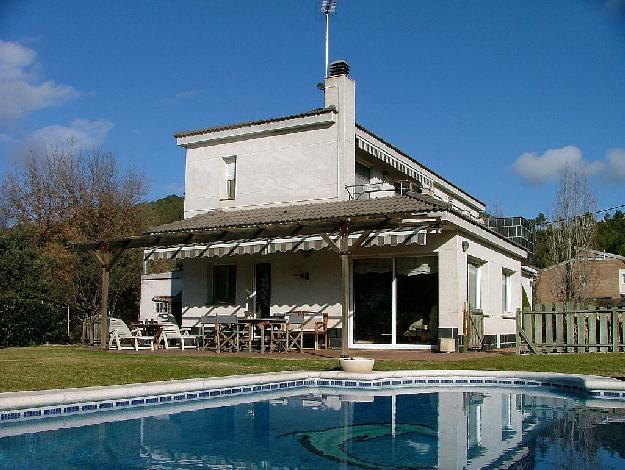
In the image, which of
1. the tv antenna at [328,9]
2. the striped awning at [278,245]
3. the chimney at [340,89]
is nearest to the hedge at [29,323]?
the striped awning at [278,245]

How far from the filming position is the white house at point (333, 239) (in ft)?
67.4

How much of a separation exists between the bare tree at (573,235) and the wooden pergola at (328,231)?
23.1 m

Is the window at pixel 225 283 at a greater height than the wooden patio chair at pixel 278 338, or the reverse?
the window at pixel 225 283

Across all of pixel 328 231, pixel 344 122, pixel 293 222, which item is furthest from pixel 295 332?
pixel 344 122

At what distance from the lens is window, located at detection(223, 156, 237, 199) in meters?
27.7

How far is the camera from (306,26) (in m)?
29.2

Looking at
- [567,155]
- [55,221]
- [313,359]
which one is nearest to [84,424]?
[313,359]

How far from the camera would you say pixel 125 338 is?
74.7ft

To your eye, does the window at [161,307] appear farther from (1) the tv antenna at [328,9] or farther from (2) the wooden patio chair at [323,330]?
(1) the tv antenna at [328,9]

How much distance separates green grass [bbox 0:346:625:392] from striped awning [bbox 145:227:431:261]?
379 centimetres

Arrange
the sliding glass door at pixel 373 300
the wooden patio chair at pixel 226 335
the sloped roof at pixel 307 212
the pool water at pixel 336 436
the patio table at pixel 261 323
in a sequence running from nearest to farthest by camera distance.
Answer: the pool water at pixel 336 436
the sloped roof at pixel 307 212
the patio table at pixel 261 323
the wooden patio chair at pixel 226 335
the sliding glass door at pixel 373 300

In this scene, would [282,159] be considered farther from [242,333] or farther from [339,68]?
[242,333]

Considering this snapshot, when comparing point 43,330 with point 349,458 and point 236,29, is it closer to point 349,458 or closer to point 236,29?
point 236,29

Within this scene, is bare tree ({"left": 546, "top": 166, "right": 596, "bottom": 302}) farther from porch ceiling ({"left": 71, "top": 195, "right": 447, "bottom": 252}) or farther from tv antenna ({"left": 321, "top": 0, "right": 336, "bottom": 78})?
tv antenna ({"left": 321, "top": 0, "right": 336, "bottom": 78})
